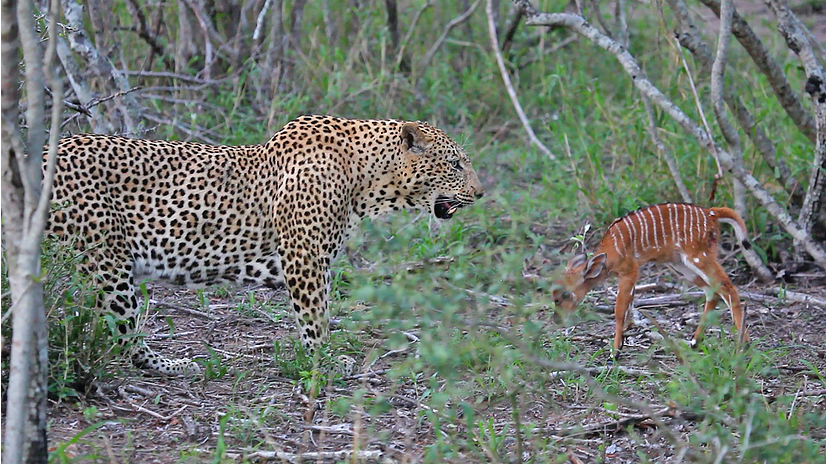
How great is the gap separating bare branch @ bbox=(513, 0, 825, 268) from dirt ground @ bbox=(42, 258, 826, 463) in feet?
1.96

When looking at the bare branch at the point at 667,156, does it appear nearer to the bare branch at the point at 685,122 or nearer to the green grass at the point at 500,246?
the green grass at the point at 500,246

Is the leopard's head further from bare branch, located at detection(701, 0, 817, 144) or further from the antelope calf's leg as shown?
bare branch, located at detection(701, 0, 817, 144)

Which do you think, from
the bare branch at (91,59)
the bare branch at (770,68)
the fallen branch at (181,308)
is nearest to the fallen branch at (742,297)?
the bare branch at (770,68)

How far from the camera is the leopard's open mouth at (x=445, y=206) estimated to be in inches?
239

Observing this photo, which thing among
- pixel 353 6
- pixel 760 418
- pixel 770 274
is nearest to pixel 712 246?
pixel 770 274

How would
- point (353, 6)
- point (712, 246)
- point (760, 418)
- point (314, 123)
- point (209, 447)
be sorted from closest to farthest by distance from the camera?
point (760, 418)
point (209, 447)
point (314, 123)
point (712, 246)
point (353, 6)

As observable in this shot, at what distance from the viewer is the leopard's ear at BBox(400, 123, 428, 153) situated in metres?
5.89

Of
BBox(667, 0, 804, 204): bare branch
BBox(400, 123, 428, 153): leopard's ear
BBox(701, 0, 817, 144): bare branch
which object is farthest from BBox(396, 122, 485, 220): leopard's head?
BBox(701, 0, 817, 144): bare branch

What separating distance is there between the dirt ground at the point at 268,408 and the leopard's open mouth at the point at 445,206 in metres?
0.87

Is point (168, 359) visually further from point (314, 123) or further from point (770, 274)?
point (770, 274)

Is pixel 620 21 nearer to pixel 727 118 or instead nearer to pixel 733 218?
pixel 727 118

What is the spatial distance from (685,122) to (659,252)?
3.07 ft

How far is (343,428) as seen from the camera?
15.9 feet

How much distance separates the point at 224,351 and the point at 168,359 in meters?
0.37
